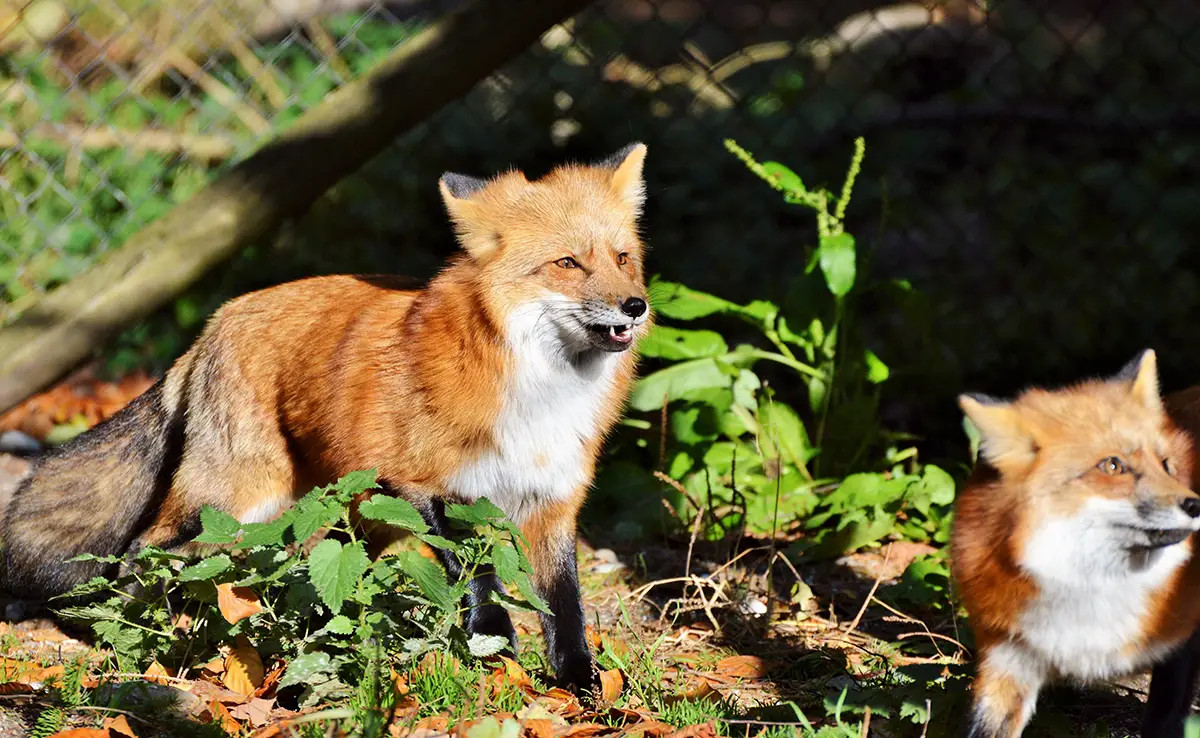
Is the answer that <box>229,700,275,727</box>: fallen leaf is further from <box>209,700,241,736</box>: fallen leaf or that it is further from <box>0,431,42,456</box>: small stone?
<box>0,431,42,456</box>: small stone

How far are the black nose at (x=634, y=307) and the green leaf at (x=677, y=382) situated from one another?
1599 mm

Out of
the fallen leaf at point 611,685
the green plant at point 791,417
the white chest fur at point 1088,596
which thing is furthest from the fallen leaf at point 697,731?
the green plant at point 791,417

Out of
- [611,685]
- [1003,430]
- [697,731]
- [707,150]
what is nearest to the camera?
[1003,430]

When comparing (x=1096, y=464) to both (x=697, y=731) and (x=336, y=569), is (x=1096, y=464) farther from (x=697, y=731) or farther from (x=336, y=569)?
(x=336, y=569)

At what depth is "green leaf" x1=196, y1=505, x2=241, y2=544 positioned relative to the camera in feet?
10.2

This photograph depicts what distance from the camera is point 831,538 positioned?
15.0ft

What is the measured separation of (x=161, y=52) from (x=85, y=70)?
0.41m

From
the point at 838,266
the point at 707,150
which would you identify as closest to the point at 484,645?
the point at 838,266

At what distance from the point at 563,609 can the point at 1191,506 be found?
1.77 m

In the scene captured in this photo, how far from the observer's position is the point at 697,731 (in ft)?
9.92

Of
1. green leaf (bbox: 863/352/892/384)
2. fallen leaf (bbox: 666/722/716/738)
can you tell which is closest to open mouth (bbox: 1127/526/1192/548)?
fallen leaf (bbox: 666/722/716/738)

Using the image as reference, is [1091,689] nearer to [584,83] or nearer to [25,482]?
[25,482]

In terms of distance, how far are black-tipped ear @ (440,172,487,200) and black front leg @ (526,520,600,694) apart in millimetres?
1024

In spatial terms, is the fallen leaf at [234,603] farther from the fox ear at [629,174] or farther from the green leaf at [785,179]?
the green leaf at [785,179]
